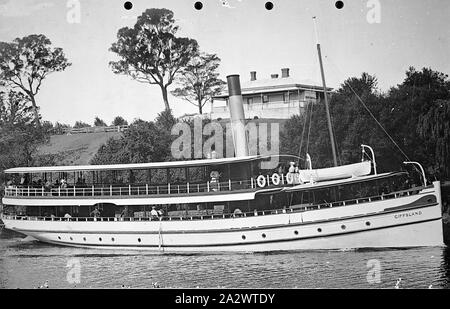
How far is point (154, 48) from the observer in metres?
10.2

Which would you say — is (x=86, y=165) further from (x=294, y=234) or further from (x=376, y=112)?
(x=376, y=112)

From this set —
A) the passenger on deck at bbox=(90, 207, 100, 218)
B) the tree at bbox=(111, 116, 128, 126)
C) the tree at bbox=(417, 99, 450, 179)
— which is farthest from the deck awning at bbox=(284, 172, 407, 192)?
the passenger on deck at bbox=(90, 207, 100, 218)

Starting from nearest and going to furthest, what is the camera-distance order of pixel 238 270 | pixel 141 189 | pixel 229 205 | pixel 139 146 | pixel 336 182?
pixel 238 270 < pixel 336 182 < pixel 229 205 < pixel 141 189 < pixel 139 146

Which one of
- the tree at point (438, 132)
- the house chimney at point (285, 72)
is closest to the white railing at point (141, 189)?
the house chimney at point (285, 72)

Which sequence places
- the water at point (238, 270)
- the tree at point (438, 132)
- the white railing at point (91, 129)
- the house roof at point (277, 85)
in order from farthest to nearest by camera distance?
the white railing at point (91, 129) < the house roof at point (277, 85) < the tree at point (438, 132) < the water at point (238, 270)

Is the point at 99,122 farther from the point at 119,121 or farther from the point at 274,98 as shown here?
the point at 274,98

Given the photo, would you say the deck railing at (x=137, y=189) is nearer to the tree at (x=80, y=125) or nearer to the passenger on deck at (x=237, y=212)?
the passenger on deck at (x=237, y=212)

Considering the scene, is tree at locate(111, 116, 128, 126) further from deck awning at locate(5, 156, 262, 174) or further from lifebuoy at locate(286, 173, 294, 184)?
lifebuoy at locate(286, 173, 294, 184)

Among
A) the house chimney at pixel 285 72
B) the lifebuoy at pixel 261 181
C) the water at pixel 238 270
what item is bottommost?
the water at pixel 238 270

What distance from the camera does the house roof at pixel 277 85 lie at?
10245 millimetres

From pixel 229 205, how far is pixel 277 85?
6.04 ft

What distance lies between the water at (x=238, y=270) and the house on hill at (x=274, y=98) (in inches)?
87.7

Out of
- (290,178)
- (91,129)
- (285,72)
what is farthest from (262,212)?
(91,129)
